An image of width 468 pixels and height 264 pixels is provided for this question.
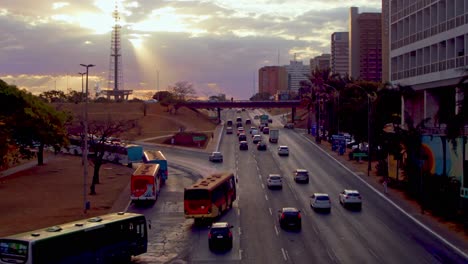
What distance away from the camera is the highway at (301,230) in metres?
33.4

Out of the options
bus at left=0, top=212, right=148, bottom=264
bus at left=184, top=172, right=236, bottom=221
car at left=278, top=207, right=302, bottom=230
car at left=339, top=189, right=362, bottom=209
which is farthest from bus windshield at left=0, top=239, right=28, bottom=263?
car at left=339, top=189, right=362, bottom=209

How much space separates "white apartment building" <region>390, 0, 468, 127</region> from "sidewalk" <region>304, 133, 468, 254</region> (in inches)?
290

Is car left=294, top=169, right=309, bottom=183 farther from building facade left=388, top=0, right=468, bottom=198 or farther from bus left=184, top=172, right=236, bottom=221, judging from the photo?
bus left=184, top=172, right=236, bottom=221

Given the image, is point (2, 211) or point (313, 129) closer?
point (2, 211)

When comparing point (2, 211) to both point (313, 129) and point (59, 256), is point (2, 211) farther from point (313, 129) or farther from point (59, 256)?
point (313, 129)

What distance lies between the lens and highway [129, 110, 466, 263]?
33375 millimetres

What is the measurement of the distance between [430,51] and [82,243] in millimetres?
42716

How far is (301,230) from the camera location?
4100 centimetres

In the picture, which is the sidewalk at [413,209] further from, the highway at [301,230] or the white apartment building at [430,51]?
the white apartment building at [430,51]

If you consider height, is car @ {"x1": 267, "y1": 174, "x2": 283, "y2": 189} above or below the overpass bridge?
below

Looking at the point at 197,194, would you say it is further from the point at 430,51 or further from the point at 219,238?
the point at 430,51

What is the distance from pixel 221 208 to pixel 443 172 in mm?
19726

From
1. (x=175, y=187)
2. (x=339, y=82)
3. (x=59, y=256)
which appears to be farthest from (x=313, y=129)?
(x=59, y=256)

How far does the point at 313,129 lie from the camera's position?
119125 millimetres
